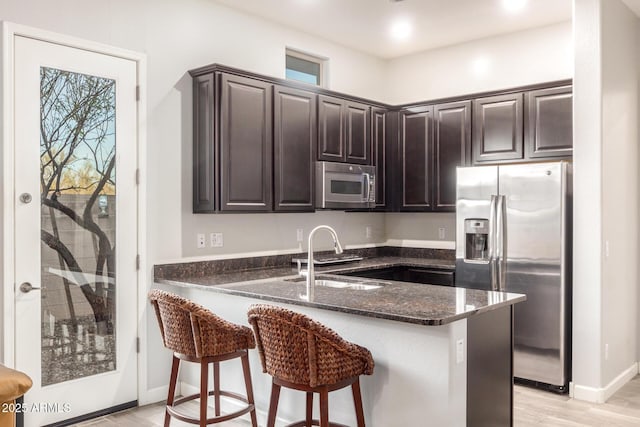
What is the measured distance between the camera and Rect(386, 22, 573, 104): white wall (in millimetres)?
4664

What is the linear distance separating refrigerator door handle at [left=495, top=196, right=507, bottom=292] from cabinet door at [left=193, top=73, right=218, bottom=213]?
83.4 inches

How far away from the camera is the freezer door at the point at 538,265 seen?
3.90 m

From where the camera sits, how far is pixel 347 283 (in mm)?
3418

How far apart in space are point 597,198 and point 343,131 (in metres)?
2.06

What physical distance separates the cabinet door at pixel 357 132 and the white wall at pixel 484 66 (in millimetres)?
909

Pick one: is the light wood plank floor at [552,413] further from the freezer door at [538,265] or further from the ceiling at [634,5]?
the ceiling at [634,5]

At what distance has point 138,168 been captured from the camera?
12.0ft

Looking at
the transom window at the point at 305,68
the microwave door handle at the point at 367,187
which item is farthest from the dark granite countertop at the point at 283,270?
the transom window at the point at 305,68

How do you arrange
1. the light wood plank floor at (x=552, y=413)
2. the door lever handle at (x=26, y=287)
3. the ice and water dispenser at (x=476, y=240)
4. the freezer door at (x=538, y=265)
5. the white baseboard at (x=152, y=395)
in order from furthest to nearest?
1. the ice and water dispenser at (x=476, y=240)
2. the freezer door at (x=538, y=265)
3. the white baseboard at (x=152, y=395)
4. the light wood plank floor at (x=552, y=413)
5. the door lever handle at (x=26, y=287)

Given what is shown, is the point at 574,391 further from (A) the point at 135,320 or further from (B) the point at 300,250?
(A) the point at 135,320

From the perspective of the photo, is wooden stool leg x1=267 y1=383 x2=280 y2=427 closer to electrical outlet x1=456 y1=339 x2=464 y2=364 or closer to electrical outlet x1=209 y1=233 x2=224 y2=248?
electrical outlet x1=456 y1=339 x2=464 y2=364

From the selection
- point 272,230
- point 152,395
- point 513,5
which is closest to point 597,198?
point 513,5

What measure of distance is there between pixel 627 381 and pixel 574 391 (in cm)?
70

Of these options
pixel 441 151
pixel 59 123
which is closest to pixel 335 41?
pixel 441 151
